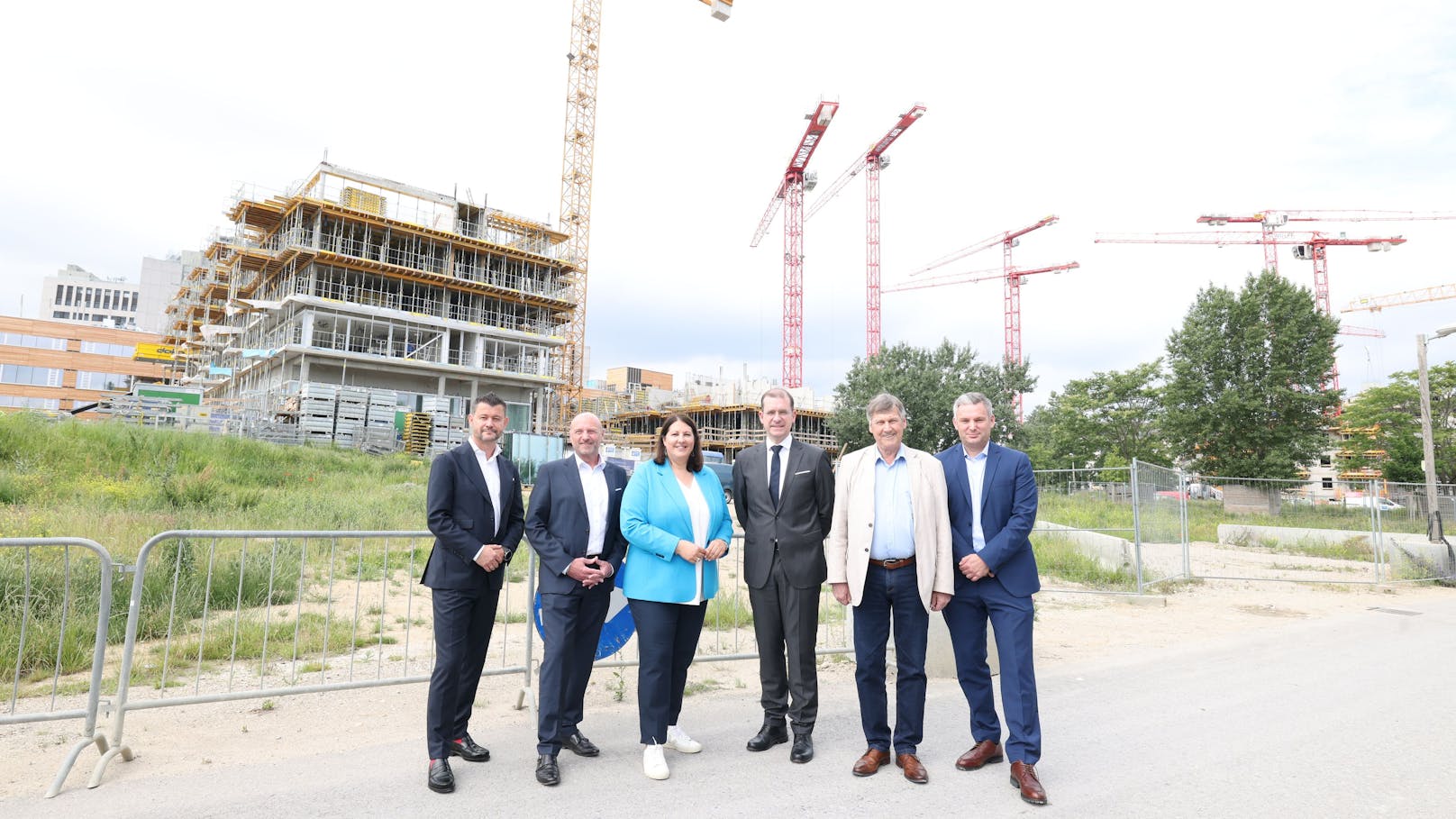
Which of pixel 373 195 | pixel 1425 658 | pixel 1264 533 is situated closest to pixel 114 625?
pixel 1425 658

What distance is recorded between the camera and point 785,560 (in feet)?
13.5

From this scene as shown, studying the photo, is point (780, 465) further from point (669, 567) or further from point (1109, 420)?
point (1109, 420)

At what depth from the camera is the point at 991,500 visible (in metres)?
3.98

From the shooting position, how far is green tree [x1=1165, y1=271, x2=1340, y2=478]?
96.0 ft

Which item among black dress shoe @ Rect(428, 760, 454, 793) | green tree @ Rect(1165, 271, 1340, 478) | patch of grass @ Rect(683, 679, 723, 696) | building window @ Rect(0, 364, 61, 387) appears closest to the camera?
black dress shoe @ Rect(428, 760, 454, 793)

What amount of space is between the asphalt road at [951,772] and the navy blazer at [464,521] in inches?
39.6

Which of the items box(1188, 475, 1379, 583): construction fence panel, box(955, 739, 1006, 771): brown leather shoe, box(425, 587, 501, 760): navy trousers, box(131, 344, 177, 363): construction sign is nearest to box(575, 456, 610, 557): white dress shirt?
box(425, 587, 501, 760): navy trousers

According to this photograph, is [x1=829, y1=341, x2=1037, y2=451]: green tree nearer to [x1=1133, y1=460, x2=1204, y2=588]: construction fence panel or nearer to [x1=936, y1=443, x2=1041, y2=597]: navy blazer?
[x1=1133, y1=460, x2=1204, y2=588]: construction fence panel

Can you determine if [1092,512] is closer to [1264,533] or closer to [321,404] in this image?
[1264,533]

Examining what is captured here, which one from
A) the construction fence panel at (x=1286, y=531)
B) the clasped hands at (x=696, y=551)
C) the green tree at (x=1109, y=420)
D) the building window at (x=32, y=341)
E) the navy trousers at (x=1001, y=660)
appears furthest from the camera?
the building window at (x=32, y=341)

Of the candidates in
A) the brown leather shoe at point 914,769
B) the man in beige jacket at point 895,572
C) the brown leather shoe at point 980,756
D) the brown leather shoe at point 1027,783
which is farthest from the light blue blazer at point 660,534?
the brown leather shoe at point 1027,783

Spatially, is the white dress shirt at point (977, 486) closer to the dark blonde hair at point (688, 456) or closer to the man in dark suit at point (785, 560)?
the man in dark suit at point (785, 560)

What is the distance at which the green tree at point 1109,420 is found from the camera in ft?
149

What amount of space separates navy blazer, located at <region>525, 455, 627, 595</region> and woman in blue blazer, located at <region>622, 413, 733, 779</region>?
0.15 m
